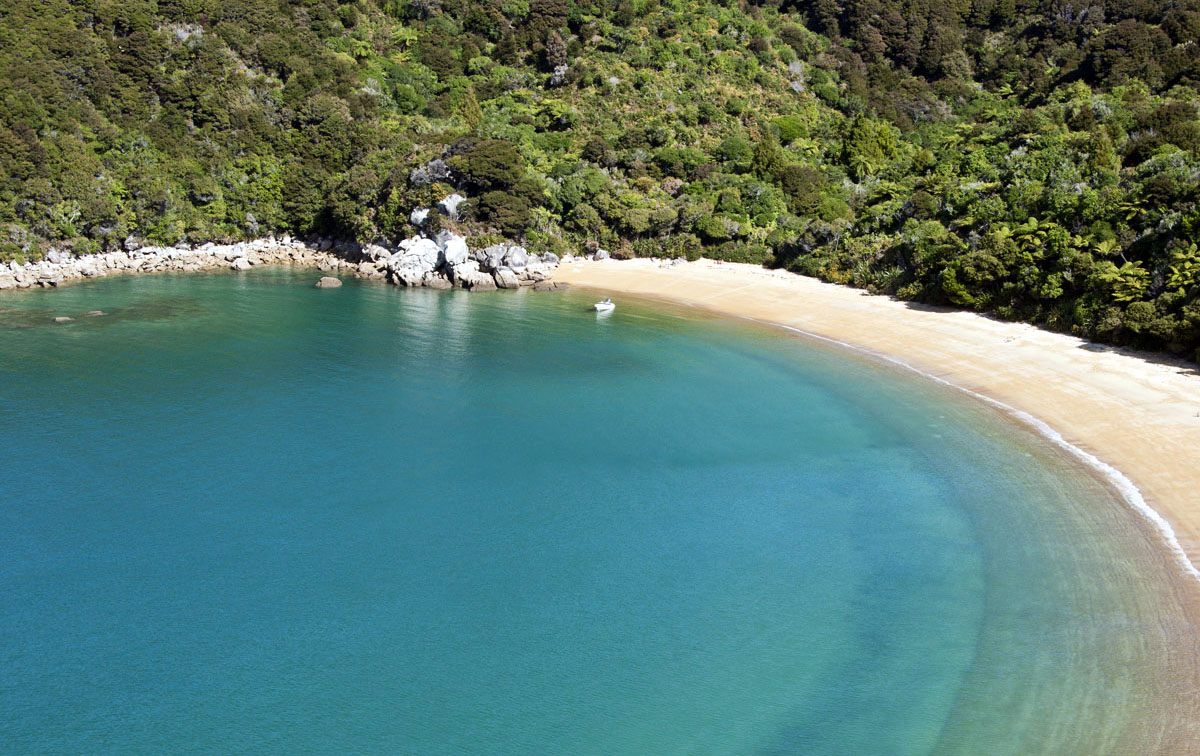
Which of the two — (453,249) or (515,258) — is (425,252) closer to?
(453,249)

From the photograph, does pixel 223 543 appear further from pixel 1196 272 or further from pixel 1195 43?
pixel 1195 43

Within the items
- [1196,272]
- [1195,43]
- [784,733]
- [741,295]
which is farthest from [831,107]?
[784,733]

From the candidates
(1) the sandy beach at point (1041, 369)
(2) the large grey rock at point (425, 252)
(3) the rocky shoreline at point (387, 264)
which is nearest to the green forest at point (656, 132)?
(3) the rocky shoreline at point (387, 264)

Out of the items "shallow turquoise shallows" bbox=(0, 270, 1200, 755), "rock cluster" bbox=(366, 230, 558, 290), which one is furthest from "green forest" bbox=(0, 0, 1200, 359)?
"shallow turquoise shallows" bbox=(0, 270, 1200, 755)

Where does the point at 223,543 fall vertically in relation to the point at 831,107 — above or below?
below

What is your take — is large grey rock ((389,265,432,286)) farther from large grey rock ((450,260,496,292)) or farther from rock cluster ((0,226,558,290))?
large grey rock ((450,260,496,292))
